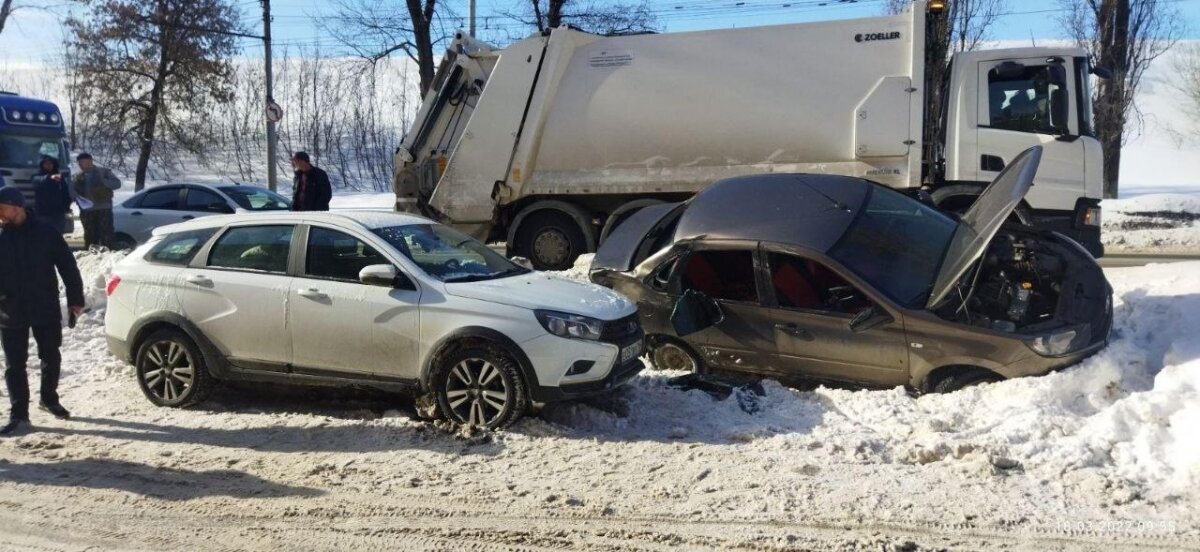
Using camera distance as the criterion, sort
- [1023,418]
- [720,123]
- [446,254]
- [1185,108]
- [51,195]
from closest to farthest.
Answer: [1023,418] < [446,254] < [720,123] < [51,195] < [1185,108]

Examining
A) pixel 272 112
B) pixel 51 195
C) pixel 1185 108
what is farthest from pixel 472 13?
pixel 1185 108

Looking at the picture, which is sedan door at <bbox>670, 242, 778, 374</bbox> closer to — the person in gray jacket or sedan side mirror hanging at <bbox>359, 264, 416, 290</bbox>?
sedan side mirror hanging at <bbox>359, 264, 416, 290</bbox>

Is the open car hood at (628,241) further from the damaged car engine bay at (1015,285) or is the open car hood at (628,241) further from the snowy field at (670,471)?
the damaged car engine bay at (1015,285)

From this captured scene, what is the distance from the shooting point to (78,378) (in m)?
7.71

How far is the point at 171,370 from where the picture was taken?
265 inches

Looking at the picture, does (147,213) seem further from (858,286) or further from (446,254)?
(858,286)

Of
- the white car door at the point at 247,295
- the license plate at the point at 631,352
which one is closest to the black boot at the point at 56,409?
the white car door at the point at 247,295

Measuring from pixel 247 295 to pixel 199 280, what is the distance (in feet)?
1.45

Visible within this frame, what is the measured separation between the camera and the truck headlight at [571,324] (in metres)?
5.85

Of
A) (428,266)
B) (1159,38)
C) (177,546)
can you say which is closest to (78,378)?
(428,266)

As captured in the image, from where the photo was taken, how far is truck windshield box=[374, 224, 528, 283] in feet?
20.9

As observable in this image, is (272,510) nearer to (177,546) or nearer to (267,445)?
(177,546)

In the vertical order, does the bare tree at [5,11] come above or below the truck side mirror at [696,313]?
above

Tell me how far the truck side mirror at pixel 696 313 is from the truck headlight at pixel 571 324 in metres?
1.06
